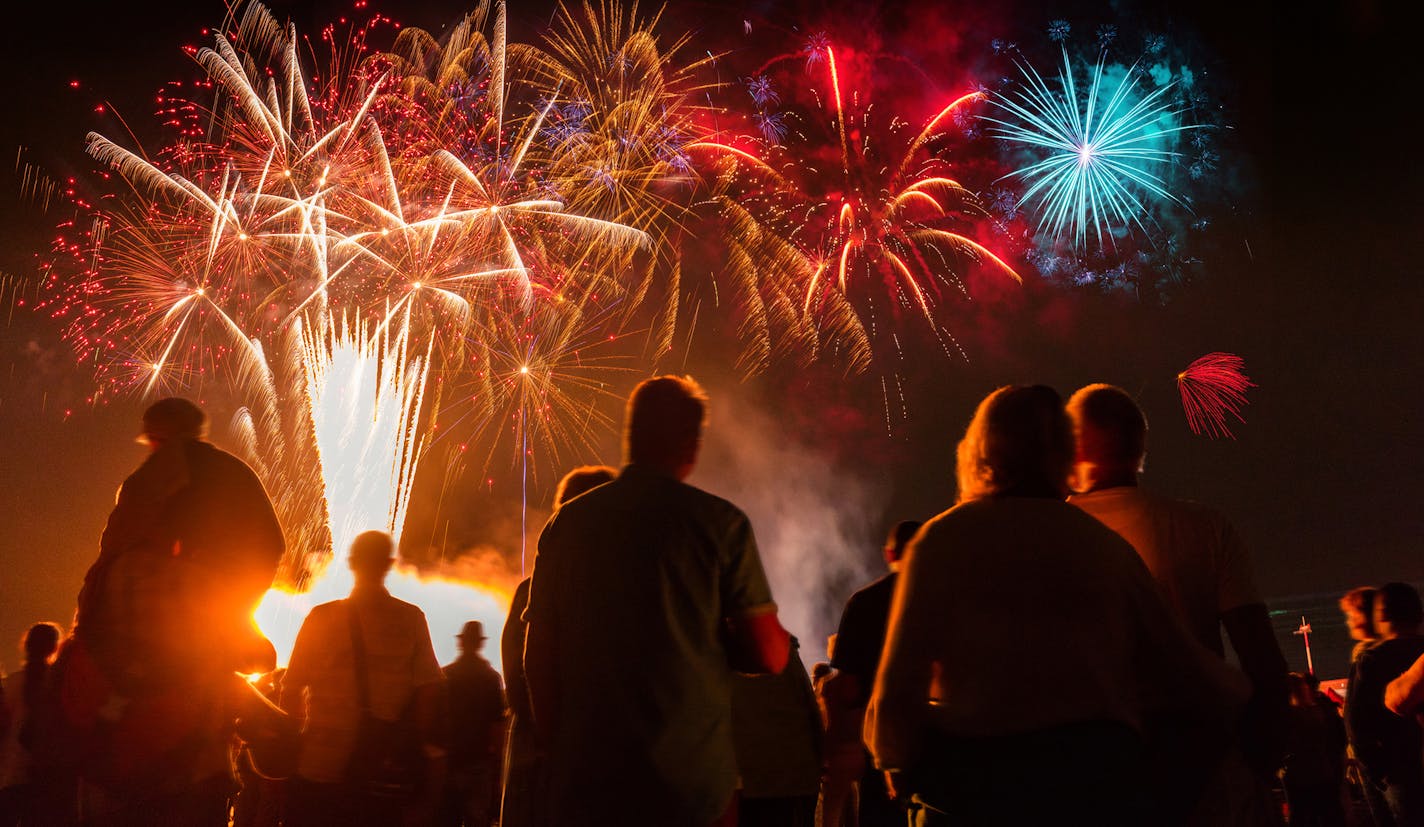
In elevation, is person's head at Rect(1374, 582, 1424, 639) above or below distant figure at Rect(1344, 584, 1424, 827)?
above

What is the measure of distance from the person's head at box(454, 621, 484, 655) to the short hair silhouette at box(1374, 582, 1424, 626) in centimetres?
567

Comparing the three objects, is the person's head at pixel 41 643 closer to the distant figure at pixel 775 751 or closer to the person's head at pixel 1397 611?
the distant figure at pixel 775 751

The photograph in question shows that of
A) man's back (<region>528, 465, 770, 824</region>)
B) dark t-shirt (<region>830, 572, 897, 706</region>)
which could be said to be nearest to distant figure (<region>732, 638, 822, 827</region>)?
dark t-shirt (<region>830, 572, 897, 706</region>)

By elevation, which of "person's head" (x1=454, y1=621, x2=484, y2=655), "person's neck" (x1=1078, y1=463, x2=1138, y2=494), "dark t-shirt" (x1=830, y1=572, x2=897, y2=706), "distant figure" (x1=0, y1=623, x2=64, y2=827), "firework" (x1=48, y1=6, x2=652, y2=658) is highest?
"firework" (x1=48, y1=6, x2=652, y2=658)

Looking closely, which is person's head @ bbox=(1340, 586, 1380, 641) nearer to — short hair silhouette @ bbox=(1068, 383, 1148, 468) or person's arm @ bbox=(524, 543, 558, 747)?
short hair silhouette @ bbox=(1068, 383, 1148, 468)

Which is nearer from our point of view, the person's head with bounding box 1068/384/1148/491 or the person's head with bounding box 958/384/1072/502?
the person's head with bounding box 958/384/1072/502

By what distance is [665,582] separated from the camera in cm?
306

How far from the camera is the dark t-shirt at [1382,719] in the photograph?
5.55m

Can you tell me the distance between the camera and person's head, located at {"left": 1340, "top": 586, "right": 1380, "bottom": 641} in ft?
20.6

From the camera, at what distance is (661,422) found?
3396 millimetres

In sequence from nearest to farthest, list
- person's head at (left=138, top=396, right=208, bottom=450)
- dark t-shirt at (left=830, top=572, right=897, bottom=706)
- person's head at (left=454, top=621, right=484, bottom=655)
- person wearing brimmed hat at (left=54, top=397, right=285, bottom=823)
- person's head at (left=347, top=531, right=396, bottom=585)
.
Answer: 1. person wearing brimmed hat at (left=54, top=397, right=285, bottom=823)
2. person's head at (left=138, top=396, right=208, bottom=450)
3. dark t-shirt at (left=830, top=572, right=897, bottom=706)
4. person's head at (left=347, top=531, right=396, bottom=585)
5. person's head at (left=454, top=621, right=484, bottom=655)

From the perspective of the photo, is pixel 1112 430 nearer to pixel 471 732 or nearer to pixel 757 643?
pixel 757 643

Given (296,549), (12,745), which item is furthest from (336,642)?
(296,549)

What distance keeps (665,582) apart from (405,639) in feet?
10.8
